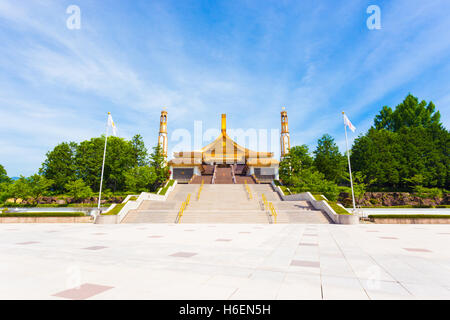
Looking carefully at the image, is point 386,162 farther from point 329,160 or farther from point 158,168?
point 158,168

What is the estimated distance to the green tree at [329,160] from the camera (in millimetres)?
38688

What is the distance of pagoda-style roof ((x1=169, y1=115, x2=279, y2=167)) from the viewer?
51.2 m

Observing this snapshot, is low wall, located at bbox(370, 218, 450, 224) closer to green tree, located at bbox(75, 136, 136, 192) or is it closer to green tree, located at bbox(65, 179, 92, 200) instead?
green tree, located at bbox(65, 179, 92, 200)

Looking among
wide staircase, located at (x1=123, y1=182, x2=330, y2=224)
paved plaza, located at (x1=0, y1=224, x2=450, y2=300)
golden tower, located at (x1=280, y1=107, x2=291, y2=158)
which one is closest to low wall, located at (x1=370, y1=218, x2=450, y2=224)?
wide staircase, located at (x1=123, y1=182, x2=330, y2=224)

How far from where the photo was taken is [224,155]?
58.3m

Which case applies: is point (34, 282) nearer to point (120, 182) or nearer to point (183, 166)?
point (120, 182)

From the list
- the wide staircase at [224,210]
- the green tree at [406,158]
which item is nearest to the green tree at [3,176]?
the wide staircase at [224,210]

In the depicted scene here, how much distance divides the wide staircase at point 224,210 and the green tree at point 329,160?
55.6 feet

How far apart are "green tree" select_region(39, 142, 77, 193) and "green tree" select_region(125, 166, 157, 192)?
11.5 m

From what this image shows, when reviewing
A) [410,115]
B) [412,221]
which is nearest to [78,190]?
[412,221]

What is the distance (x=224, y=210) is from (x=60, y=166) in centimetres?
3329
